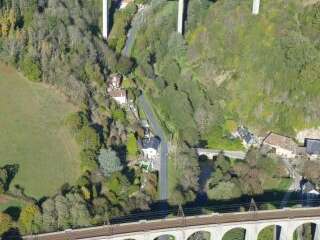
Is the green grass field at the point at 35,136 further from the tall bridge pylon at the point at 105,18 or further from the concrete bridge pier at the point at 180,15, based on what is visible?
the concrete bridge pier at the point at 180,15

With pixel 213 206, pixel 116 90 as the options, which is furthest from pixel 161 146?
pixel 213 206

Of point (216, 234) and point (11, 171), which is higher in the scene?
point (11, 171)

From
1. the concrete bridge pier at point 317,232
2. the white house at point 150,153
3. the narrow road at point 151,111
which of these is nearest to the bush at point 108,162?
the white house at point 150,153

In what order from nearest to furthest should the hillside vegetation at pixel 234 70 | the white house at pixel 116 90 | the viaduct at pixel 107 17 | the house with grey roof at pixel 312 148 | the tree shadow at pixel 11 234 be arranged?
the tree shadow at pixel 11 234
the house with grey roof at pixel 312 148
the hillside vegetation at pixel 234 70
the white house at pixel 116 90
the viaduct at pixel 107 17

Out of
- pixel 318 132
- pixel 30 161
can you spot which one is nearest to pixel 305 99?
pixel 318 132

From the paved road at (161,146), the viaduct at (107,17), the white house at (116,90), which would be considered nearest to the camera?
the paved road at (161,146)

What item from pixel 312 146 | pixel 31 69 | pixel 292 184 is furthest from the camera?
pixel 31 69

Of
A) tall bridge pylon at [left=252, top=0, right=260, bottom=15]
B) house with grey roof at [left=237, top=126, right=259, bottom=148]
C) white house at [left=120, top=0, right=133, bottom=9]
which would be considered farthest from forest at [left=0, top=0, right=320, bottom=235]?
white house at [left=120, top=0, right=133, bottom=9]

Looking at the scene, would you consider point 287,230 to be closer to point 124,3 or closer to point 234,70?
point 234,70
